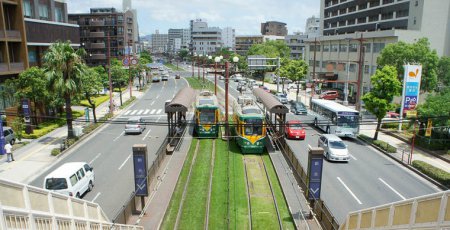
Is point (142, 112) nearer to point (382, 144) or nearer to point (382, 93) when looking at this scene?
point (382, 93)

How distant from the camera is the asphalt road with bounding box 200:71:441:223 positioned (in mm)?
20172

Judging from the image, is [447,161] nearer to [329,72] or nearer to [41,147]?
[41,147]

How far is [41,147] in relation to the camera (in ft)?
99.8

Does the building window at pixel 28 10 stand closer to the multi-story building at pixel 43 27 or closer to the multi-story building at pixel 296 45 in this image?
the multi-story building at pixel 43 27

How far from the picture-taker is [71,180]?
18.9m

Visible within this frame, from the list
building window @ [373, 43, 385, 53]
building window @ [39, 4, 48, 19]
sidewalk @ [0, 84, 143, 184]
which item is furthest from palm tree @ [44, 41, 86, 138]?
building window @ [373, 43, 385, 53]

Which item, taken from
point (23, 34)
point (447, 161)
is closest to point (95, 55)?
point (23, 34)

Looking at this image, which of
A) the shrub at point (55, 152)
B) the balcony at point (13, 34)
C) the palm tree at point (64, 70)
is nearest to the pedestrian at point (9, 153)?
the shrub at point (55, 152)

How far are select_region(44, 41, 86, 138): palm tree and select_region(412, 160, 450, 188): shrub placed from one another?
91.5 feet

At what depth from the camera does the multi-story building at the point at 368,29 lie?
55219mm

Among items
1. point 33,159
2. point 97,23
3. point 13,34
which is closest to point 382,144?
point 33,159

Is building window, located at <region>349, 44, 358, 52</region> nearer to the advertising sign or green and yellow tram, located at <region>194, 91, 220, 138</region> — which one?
the advertising sign

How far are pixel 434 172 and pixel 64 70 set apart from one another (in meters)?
30.0

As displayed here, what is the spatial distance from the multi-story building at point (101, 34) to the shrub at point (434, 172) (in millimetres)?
81092
